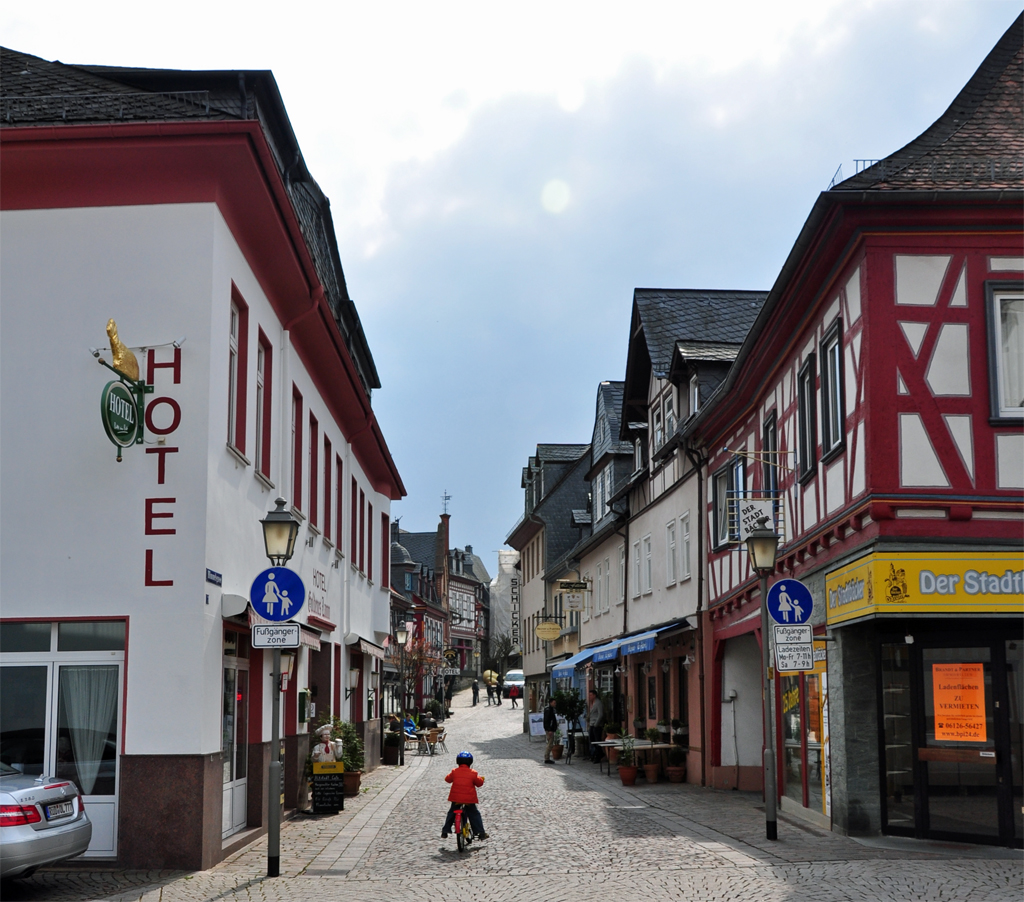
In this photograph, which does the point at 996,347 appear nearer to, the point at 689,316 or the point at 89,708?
the point at 89,708

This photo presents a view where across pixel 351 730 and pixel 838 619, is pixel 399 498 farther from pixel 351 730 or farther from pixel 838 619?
pixel 838 619

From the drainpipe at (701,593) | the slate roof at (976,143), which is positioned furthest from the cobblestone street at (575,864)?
the slate roof at (976,143)

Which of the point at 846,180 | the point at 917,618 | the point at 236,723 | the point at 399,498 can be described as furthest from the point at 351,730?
the point at 399,498

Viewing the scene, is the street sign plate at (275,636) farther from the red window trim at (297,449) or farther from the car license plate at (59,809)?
the red window trim at (297,449)

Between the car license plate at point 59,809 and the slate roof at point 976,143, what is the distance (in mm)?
9588

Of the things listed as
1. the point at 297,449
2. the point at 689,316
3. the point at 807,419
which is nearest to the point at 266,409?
the point at 297,449

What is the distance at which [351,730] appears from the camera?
20.2 metres

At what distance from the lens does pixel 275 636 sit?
464 inches

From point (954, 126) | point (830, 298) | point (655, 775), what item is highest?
point (954, 126)

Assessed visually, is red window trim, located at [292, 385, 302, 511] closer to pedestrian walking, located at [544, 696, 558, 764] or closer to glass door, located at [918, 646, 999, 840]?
glass door, located at [918, 646, 999, 840]

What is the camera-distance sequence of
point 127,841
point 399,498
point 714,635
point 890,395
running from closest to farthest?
point 127,841 < point 890,395 < point 714,635 < point 399,498

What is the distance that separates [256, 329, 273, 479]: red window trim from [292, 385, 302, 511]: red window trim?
6.95 ft

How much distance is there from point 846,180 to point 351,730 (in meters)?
11.6

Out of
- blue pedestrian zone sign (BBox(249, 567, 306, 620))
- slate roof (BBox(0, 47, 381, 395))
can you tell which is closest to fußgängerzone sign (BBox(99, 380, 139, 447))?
blue pedestrian zone sign (BBox(249, 567, 306, 620))
